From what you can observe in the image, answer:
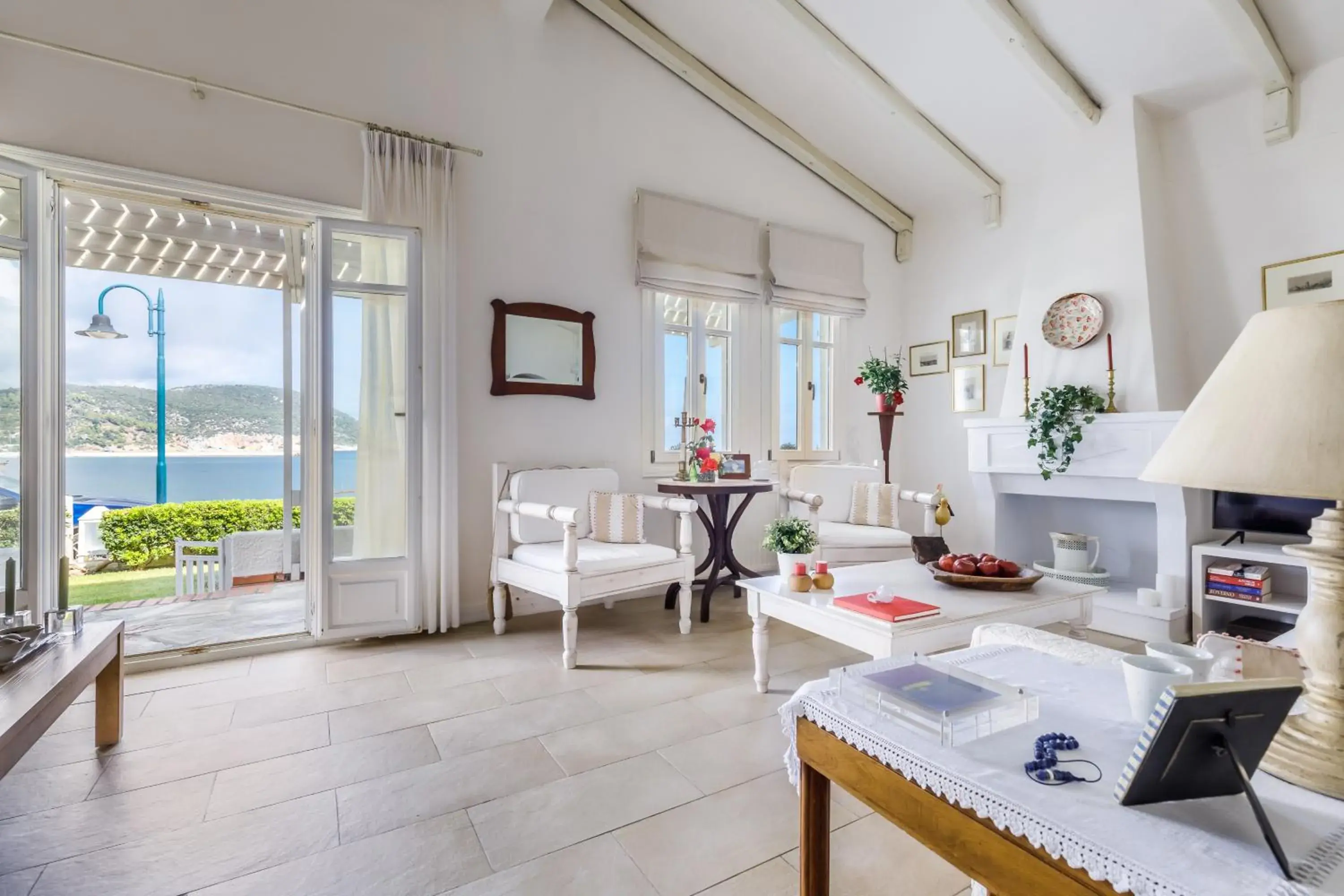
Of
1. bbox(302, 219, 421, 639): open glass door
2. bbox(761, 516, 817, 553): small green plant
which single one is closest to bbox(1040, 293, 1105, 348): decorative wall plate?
bbox(761, 516, 817, 553): small green plant

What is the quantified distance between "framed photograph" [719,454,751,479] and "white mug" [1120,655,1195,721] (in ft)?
9.78

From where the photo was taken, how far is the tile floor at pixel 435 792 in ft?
4.86

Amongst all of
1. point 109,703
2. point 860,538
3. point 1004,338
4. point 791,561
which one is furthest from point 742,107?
point 109,703

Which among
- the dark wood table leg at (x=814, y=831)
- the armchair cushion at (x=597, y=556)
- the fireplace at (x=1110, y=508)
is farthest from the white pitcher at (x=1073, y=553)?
the dark wood table leg at (x=814, y=831)

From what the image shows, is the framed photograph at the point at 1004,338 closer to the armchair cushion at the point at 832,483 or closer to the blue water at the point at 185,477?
the armchair cushion at the point at 832,483

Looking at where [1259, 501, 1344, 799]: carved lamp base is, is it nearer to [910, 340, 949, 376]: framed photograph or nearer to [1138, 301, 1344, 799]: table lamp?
[1138, 301, 1344, 799]: table lamp

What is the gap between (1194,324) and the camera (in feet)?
11.7

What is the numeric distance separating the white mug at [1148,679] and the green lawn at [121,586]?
547 centimetres

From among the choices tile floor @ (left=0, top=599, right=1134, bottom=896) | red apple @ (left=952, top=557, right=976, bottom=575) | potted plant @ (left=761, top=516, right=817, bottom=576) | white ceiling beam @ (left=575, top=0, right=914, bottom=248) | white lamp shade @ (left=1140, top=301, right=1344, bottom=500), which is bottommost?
tile floor @ (left=0, top=599, right=1134, bottom=896)

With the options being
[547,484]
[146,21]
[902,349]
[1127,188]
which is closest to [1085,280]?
[1127,188]

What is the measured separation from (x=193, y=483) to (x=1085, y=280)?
7505 mm

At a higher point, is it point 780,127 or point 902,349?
point 780,127

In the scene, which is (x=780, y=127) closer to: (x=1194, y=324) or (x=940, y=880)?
(x=1194, y=324)

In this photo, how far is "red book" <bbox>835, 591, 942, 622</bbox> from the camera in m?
1.95
